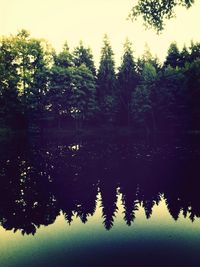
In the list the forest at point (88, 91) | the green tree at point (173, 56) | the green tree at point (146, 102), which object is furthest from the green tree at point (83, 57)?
the green tree at point (173, 56)

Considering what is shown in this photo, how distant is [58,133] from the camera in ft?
169

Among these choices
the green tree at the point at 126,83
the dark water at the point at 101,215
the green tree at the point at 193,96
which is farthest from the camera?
the green tree at the point at 126,83

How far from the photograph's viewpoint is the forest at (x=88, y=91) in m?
52.2

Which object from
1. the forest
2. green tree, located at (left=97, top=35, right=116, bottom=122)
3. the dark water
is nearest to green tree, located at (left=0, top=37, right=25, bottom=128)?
the forest

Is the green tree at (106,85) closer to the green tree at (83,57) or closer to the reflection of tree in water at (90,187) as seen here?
the green tree at (83,57)

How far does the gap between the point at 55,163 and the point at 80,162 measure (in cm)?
160

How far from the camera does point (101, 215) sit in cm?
1034

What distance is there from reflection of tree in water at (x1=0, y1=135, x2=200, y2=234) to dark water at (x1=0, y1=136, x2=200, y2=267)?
3cm

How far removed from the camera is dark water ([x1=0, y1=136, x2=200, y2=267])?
→ 7289 mm

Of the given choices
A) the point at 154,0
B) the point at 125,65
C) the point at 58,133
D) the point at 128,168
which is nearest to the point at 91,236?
the point at 128,168

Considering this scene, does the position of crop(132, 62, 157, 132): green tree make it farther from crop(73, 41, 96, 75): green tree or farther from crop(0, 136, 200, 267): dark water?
crop(0, 136, 200, 267): dark water

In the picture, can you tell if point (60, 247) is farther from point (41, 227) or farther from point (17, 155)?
point (17, 155)

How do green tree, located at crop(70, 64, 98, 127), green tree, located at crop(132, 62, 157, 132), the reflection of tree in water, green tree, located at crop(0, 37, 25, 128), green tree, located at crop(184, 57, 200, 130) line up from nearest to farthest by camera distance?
the reflection of tree in water → green tree, located at crop(0, 37, 25, 128) → green tree, located at crop(184, 57, 200, 130) → green tree, located at crop(132, 62, 157, 132) → green tree, located at crop(70, 64, 98, 127)

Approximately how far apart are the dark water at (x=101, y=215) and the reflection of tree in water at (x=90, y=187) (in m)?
0.03
